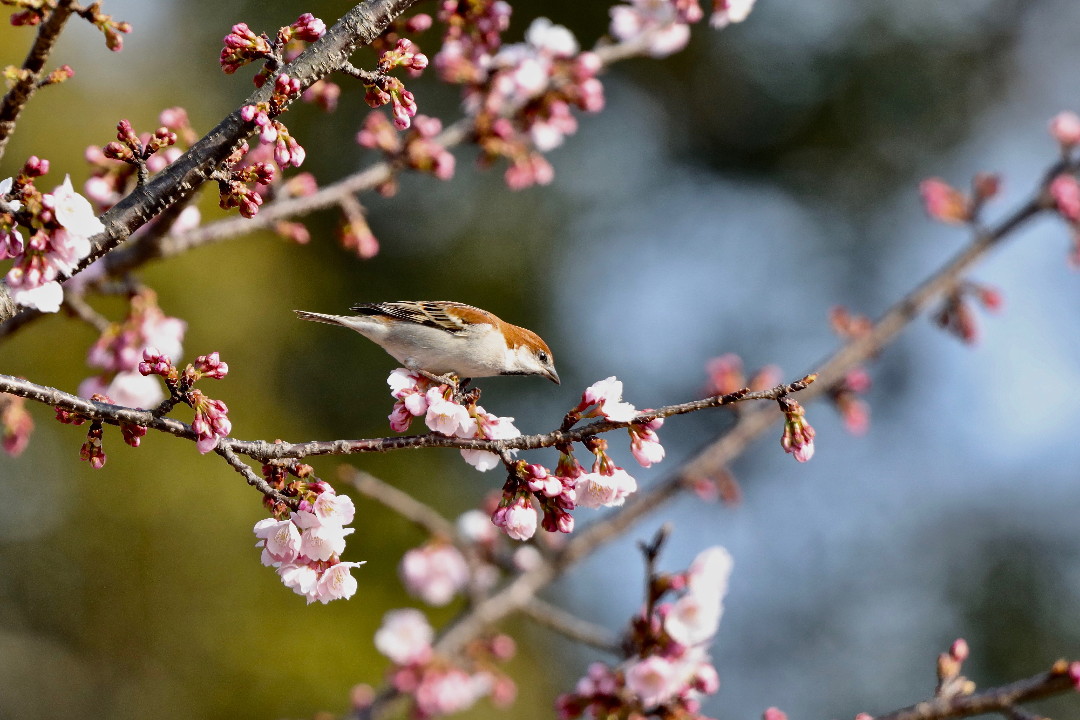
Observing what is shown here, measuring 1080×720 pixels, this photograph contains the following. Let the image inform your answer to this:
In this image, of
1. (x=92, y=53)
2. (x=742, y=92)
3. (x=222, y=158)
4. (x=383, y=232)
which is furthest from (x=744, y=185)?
(x=222, y=158)

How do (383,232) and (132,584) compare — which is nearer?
(132,584)

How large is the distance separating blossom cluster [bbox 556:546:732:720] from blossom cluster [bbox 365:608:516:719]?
0.92m

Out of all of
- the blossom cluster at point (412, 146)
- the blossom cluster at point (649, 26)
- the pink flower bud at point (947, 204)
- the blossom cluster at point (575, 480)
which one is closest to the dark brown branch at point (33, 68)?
the blossom cluster at point (575, 480)

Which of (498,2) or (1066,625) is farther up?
(1066,625)

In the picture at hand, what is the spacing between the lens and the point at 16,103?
4.42 feet

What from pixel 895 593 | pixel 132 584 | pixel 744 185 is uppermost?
pixel 744 185

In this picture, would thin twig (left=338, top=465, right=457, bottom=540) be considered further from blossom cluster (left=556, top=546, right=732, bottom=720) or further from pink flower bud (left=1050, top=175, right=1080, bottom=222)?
pink flower bud (left=1050, top=175, right=1080, bottom=222)

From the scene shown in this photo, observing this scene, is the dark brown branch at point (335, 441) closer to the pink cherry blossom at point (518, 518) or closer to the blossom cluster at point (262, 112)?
the pink cherry blossom at point (518, 518)

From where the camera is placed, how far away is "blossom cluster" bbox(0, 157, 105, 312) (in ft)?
4.36

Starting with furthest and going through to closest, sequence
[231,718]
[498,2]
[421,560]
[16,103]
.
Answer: [231,718], [421,560], [498,2], [16,103]

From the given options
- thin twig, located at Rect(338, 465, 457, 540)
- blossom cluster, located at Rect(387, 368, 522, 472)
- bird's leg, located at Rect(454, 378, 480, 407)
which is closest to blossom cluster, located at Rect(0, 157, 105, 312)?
blossom cluster, located at Rect(387, 368, 522, 472)

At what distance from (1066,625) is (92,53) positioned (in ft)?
37.7

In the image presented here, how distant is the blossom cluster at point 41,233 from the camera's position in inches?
52.3

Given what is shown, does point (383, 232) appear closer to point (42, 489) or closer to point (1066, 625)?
point (42, 489)
